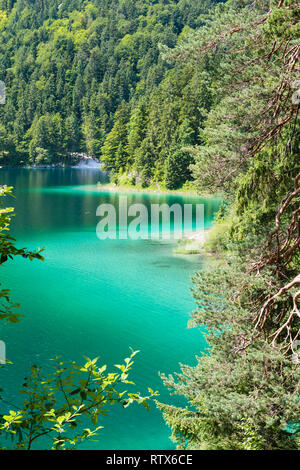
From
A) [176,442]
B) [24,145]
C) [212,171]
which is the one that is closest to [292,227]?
[212,171]

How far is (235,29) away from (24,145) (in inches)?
3713

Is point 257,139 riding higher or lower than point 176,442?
higher

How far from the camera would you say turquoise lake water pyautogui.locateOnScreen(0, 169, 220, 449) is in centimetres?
1000

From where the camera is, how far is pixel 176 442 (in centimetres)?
861

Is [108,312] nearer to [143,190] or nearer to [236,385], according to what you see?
[236,385]

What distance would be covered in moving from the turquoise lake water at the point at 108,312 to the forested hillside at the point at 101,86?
28.6 metres

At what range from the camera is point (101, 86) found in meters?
116

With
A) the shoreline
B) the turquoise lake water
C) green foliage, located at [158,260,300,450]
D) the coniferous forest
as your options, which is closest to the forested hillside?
the shoreline

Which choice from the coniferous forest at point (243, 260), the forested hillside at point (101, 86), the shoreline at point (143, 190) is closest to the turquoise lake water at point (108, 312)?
the coniferous forest at point (243, 260)

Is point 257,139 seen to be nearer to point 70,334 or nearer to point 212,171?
point 212,171

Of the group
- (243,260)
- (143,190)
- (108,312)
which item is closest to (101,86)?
(143,190)

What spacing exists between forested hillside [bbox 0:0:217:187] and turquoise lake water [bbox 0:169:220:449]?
2864 centimetres

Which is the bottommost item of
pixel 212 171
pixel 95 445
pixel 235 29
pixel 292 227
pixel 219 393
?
pixel 95 445

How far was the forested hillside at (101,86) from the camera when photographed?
2173 inches
